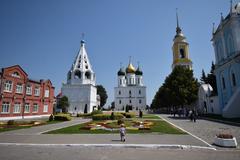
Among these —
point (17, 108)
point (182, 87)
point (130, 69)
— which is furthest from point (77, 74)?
point (130, 69)

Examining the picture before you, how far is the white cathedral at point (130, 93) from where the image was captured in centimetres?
9212

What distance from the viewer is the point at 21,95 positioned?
109 ft

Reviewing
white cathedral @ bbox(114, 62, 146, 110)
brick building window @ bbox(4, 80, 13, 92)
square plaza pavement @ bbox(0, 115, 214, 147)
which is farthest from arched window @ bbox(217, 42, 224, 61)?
white cathedral @ bbox(114, 62, 146, 110)

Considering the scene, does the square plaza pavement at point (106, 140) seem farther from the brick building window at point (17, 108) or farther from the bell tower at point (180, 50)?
the bell tower at point (180, 50)

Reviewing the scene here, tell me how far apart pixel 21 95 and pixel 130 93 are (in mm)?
64075

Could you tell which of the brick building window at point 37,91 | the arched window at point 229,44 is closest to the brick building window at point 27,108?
the brick building window at point 37,91

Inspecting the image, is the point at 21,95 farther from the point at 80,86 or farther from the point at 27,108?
the point at 80,86

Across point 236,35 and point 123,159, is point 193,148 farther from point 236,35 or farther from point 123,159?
point 236,35

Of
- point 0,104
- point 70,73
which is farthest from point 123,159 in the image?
point 70,73

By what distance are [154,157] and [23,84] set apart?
32785 mm

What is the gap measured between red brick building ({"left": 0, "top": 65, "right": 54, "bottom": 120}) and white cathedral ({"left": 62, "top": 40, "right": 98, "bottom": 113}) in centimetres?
1425

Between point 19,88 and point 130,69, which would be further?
point 130,69

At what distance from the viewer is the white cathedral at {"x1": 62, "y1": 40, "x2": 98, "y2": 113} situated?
183 feet

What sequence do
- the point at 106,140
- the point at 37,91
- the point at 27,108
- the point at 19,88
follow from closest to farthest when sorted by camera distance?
the point at 106,140 < the point at 19,88 < the point at 27,108 < the point at 37,91
